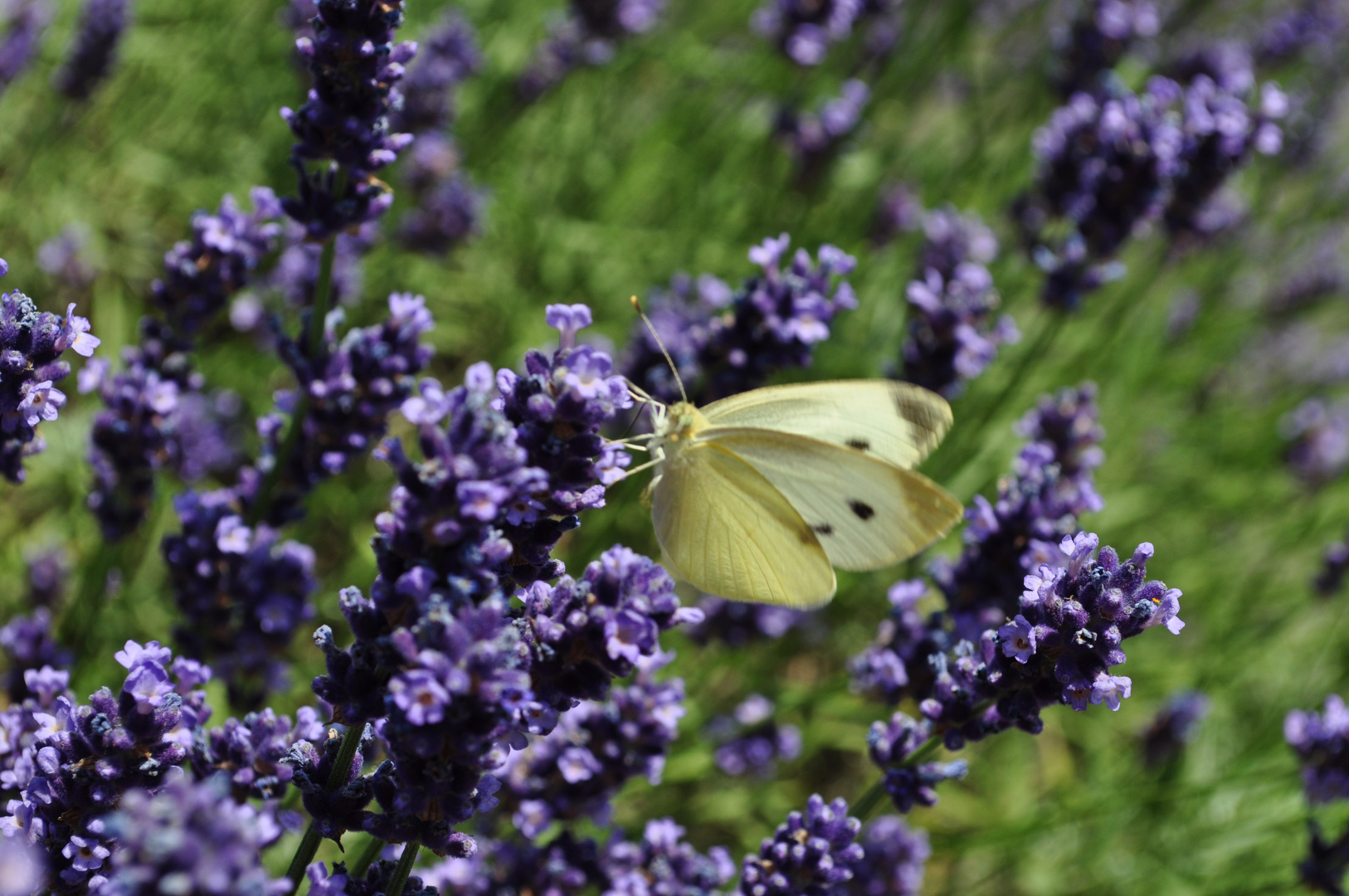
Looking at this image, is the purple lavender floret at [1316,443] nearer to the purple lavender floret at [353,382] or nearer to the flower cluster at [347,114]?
the purple lavender floret at [353,382]

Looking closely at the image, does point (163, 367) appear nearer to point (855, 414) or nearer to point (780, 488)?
point (780, 488)

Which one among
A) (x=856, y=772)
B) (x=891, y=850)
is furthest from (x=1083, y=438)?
(x=856, y=772)

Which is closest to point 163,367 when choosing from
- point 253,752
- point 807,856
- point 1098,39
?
point 253,752

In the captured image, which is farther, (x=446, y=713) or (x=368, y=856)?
(x=368, y=856)

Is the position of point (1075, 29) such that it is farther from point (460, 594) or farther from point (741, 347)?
point (460, 594)

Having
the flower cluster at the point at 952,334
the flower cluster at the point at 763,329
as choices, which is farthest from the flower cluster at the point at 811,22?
the flower cluster at the point at 763,329
